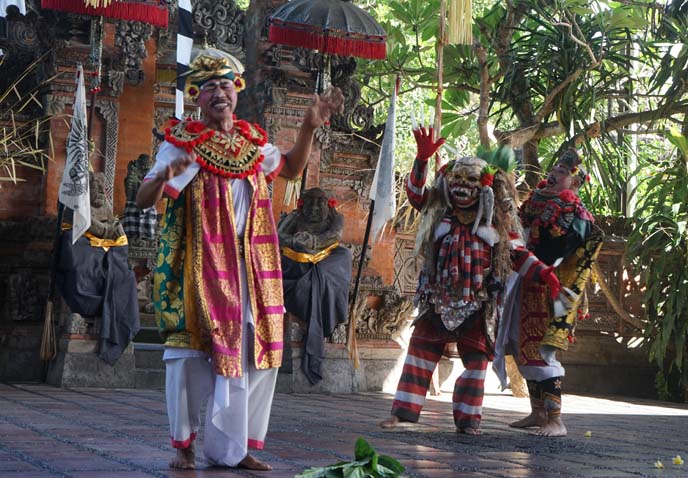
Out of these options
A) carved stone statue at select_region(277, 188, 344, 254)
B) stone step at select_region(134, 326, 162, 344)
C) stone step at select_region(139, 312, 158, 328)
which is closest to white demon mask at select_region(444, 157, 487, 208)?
carved stone statue at select_region(277, 188, 344, 254)

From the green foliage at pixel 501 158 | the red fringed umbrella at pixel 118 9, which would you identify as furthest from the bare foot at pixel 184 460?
the red fringed umbrella at pixel 118 9

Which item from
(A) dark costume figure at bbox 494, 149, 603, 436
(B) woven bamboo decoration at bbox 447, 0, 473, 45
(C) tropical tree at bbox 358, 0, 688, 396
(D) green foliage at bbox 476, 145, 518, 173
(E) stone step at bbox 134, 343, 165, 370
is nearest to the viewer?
(A) dark costume figure at bbox 494, 149, 603, 436

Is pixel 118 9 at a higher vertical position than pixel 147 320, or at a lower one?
higher

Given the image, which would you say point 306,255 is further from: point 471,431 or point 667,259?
point 667,259

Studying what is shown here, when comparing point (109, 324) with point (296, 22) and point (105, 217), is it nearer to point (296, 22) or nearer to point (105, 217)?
point (105, 217)

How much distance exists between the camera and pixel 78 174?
10.4m

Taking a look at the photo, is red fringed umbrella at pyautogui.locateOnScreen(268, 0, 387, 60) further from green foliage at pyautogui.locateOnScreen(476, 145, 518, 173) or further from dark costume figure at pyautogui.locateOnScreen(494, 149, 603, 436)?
dark costume figure at pyautogui.locateOnScreen(494, 149, 603, 436)

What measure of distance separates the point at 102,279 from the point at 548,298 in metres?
4.64

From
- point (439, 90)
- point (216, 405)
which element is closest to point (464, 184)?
point (439, 90)

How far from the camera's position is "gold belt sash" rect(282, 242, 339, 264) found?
1112 centimetres

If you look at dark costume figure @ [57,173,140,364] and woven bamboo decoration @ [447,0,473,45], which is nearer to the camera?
woven bamboo decoration @ [447,0,473,45]

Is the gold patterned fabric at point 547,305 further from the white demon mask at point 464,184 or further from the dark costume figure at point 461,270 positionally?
the white demon mask at point 464,184

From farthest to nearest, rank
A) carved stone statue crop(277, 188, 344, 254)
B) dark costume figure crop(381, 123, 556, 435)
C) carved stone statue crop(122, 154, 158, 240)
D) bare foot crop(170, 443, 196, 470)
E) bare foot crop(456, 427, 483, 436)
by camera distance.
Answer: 1. carved stone statue crop(122, 154, 158, 240)
2. carved stone statue crop(277, 188, 344, 254)
3. bare foot crop(456, 427, 483, 436)
4. dark costume figure crop(381, 123, 556, 435)
5. bare foot crop(170, 443, 196, 470)

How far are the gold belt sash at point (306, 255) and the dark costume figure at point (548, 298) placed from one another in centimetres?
334
